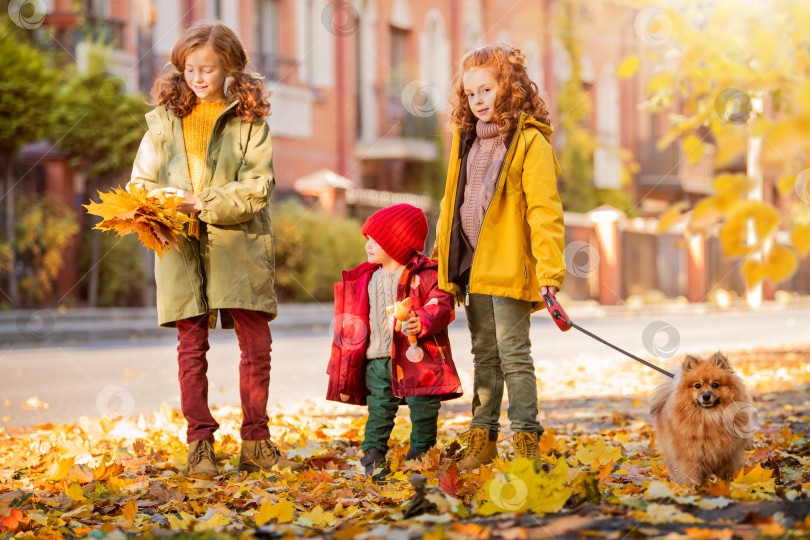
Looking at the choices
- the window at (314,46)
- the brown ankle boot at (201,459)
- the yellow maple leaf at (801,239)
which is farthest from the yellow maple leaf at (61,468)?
the window at (314,46)

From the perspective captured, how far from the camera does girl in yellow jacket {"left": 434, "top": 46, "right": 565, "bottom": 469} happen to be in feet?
11.7

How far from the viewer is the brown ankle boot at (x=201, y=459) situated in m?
3.64

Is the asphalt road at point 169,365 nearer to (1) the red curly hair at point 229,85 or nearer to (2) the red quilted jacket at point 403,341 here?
(2) the red quilted jacket at point 403,341

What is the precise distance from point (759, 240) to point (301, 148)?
19234 millimetres

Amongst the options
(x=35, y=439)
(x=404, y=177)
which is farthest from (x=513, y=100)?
(x=404, y=177)

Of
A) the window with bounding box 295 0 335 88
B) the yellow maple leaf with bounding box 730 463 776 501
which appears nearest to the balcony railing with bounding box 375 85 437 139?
the window with bounding box 295 0 335 88

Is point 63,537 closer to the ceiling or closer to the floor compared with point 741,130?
closer to the floor

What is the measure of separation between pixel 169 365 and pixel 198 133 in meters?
5.78

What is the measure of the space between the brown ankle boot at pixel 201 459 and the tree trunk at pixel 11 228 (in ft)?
39.5

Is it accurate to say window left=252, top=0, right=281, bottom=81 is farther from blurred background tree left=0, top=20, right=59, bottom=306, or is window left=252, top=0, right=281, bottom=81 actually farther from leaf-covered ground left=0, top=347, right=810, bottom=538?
leaf-covered ground left=0, top=347, right=810, bottom=538

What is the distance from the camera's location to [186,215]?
352 cm

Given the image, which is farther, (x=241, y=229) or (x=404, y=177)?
(x=404, y=177)

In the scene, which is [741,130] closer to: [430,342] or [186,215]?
[430,342]

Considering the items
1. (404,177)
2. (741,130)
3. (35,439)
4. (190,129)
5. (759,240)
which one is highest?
(404,177)
